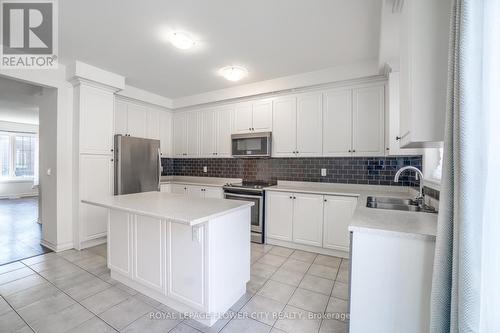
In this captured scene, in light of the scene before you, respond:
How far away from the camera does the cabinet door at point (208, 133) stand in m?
4.42

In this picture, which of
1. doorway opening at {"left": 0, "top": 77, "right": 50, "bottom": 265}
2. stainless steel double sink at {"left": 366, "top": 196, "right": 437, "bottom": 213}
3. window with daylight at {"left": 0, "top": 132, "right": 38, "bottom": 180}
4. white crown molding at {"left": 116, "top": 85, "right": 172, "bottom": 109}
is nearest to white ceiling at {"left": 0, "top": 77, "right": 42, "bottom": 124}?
doorway opening at {"left": 0, "top": 77, "right": 50, "bottom": 265}

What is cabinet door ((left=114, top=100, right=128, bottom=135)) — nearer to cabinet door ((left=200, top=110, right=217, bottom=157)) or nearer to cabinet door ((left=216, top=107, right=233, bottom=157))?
cabinet door ((left=200, top=110, right=217, bottom=157))

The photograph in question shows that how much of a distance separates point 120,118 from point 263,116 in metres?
2.53

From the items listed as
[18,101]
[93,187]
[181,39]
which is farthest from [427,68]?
[18,101]

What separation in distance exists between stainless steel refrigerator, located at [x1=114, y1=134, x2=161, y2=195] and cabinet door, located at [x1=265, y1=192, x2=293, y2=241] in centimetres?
207

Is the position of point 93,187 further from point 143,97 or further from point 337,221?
point 337,221

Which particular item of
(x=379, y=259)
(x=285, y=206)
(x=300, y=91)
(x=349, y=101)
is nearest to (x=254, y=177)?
(x=285, y=206)

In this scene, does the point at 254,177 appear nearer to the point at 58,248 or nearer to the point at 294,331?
the point at 294,331

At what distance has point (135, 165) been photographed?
371cm

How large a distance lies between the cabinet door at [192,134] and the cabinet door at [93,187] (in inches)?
61.2

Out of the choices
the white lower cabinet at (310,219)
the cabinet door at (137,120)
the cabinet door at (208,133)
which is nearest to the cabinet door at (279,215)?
the white lower cabinet at (310,219)

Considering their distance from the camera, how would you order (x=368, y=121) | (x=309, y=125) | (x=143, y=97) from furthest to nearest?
(x=143, y=97), (x=309, y=125), (x=368, y=121)

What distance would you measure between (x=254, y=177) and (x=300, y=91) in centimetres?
170

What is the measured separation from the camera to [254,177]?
4211mm
